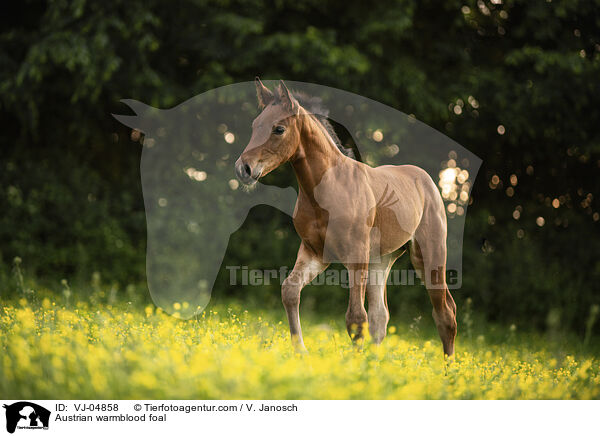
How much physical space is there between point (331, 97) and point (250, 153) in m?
4.47

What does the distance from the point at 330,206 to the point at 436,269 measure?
Answer: 1504mm

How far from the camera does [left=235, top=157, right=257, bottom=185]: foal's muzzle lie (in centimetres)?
382

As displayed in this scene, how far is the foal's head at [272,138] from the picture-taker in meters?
3.85

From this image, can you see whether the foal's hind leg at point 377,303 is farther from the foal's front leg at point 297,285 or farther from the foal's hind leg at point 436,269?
the foal's front leg at point 297,285

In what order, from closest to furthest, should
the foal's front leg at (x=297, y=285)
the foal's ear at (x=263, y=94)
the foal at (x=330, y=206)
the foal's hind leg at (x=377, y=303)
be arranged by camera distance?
the foal at (x=330, y=206) → the foal's ear at (x=263, y=94) → the foal's front leg at (x=297, y=285) → the foal's hind leg at (x=377, y=303)

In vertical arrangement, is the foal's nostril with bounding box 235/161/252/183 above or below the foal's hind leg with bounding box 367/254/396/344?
above

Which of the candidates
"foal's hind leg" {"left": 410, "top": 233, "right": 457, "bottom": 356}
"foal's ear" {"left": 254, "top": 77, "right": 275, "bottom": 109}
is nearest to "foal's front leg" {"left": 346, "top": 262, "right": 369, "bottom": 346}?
"foal's hind leg" {"left": 410, "top": 233, "right": 457, "bottom": 356}

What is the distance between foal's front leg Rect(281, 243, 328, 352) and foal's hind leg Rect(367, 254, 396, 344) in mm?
615

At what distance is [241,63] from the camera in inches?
340

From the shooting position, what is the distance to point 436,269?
5.08 metres

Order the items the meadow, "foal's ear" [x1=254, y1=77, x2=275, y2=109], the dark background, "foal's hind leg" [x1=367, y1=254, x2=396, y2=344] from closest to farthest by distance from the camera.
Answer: the meadow, "foal's ear" [x1=254, y1=77, x2=275, y2=109], "foal's hind leg" [x1=367, y1=254, x2=396, y2=344], the dark background

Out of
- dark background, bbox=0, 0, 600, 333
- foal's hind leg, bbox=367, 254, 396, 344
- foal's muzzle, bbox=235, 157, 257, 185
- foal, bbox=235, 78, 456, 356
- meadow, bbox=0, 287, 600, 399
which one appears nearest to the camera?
meadow, bbox=0, 287, 600, 399
